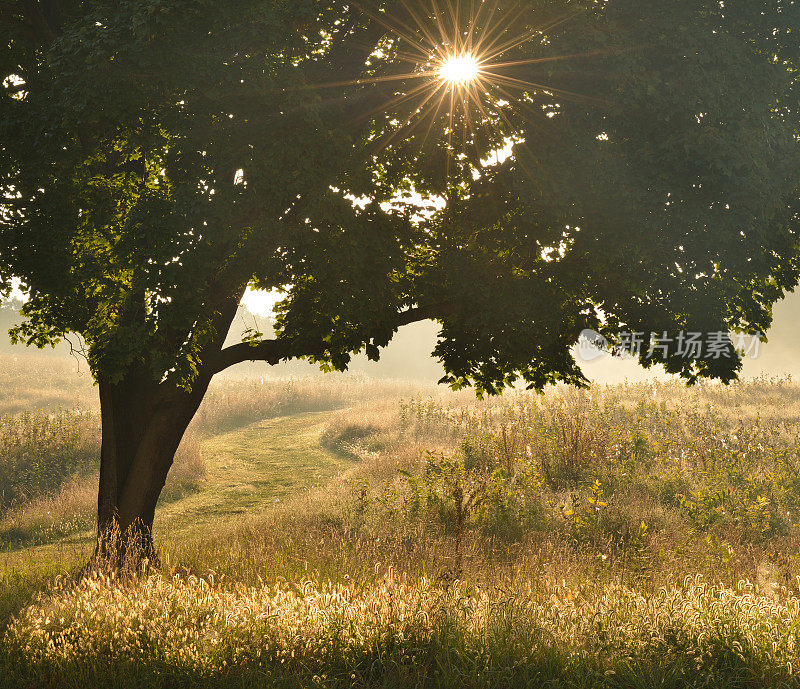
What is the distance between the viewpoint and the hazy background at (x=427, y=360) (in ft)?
234

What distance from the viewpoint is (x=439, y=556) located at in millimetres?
8734

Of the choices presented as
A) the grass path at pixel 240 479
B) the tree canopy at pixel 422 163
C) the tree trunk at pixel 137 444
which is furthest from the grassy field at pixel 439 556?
the tree canopy at pixel 422 163

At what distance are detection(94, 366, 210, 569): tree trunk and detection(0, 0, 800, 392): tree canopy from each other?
2032 mm

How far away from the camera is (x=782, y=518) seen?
1162cm

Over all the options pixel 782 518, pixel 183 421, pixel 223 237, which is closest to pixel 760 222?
pixel 223 237

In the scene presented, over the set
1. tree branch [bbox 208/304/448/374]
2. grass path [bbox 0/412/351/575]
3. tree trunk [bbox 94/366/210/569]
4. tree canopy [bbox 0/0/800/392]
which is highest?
tree canopy [bbox 0/0/800/392]

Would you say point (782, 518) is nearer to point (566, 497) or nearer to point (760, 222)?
point (566, 497)

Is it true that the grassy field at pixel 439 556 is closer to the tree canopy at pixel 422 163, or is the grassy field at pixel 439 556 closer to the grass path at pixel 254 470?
the grass path at pixel 254 470

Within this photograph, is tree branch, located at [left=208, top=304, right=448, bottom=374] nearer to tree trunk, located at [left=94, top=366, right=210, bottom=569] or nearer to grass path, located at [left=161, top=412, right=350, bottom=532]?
tree trunk, located at [left=94, top=366, right=210, bottom=569]

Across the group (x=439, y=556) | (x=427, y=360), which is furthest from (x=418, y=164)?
(x=427, y=360)

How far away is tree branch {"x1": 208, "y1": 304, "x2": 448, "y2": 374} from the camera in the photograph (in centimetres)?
884

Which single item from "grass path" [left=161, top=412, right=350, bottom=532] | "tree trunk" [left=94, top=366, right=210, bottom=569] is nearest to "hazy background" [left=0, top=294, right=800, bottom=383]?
"grass path" [left=161, top=412, right=350, bottom=532]

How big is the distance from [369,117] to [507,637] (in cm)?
608

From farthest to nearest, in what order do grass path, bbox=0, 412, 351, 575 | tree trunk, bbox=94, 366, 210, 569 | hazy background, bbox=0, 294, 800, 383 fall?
hazy background, bbox=0, 294, 800, 383 → grass path, bbox=0, 412, 351, 575 → tree trunk, bbox=94, 366, 210, 569
